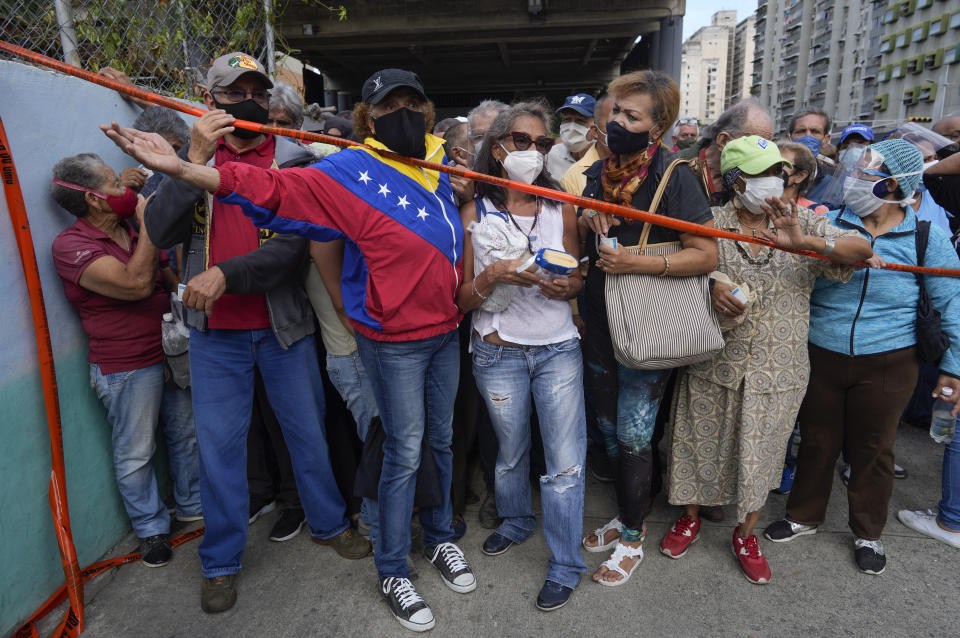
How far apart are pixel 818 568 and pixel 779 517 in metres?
0.46

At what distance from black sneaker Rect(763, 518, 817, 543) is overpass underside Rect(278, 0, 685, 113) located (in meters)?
8.40

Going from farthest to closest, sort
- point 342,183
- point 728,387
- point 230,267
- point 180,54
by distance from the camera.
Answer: point 180,54 < point 728,387 < point 230,267 < point 342,183

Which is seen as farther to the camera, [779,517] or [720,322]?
[779,517]

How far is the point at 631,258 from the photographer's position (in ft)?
7.30

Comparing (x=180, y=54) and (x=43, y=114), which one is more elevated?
(x=180, y=54)

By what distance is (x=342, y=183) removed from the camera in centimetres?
196

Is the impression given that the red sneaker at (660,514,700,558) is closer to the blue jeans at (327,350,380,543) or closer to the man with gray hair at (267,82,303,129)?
the blue jeans at (327,350,380,543)

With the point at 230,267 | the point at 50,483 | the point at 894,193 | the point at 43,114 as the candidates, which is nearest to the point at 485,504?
the point at 230,267

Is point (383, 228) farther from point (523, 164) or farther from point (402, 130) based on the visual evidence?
point (523, 164)

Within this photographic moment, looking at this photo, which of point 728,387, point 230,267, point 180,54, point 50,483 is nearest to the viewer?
point 230,267

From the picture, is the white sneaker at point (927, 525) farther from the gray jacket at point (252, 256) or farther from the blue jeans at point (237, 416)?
the gray jacket at point (252, 256)

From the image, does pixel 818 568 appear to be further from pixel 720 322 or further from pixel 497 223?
pixel 497 223

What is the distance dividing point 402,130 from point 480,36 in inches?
364

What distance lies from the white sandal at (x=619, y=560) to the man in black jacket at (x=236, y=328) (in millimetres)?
1436
